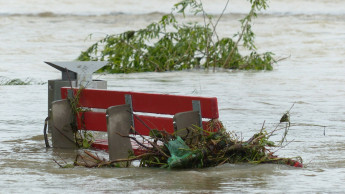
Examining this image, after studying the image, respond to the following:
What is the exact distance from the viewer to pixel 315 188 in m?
6.38

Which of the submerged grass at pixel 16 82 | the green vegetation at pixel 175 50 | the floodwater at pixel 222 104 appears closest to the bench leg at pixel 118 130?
the floodwater at pixel 222 104

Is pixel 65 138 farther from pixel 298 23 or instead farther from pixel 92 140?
pixel 298 23

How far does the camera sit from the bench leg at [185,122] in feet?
23.4

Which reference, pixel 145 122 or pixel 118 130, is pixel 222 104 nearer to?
pixel 145 122

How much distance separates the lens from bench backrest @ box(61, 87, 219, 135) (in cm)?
732

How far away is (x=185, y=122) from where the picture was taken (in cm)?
721

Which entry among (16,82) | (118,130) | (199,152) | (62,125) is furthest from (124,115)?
(16,82)

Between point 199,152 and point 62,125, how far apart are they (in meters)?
2.09

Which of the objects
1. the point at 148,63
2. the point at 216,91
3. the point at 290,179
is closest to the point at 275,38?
the point at 148,63

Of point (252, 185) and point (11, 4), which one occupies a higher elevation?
point (11, 4)

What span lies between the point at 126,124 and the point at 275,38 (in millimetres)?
21435

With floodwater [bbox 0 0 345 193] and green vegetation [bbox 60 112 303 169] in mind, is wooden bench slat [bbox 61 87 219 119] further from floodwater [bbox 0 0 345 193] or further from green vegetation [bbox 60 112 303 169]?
floodwater [bbox 0 0 345 193]

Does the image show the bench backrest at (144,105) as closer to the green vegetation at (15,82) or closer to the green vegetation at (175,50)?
the green vegetation at (15,82)

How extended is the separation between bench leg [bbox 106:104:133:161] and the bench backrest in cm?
11
